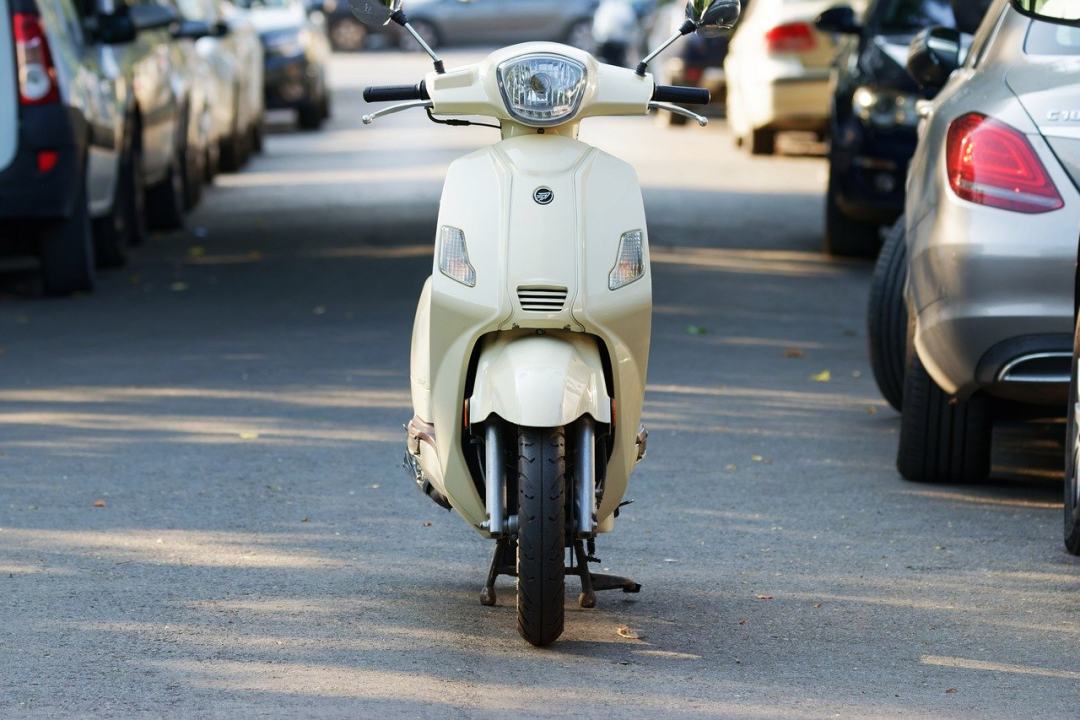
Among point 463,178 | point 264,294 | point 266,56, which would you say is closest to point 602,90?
point 463,178

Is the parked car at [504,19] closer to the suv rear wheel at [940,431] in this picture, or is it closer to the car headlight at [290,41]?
the car headlight at [290,41]

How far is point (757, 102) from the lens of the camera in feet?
58.5

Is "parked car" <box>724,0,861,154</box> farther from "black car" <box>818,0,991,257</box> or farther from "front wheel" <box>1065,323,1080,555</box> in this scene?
"front wheel" <box>1065,323,1080,555</box>

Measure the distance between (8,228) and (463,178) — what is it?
6.68 meters

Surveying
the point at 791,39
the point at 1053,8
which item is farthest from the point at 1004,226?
the point at 791,39

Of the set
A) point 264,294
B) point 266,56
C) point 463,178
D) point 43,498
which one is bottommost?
point 266,56

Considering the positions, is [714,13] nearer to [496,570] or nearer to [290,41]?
[496,570]

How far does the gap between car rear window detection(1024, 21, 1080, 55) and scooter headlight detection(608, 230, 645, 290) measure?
2.05 m

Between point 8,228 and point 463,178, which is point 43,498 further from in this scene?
point 8,228

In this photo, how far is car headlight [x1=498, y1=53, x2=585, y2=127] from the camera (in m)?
4.96

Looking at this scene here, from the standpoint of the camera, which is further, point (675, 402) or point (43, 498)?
point (675, 402)

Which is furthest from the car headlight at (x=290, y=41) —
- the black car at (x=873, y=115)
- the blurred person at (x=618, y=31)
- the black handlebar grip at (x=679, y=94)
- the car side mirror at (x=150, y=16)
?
the black handlebar grip at (x=679, y=94)

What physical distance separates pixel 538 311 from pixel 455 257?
0.88 ft

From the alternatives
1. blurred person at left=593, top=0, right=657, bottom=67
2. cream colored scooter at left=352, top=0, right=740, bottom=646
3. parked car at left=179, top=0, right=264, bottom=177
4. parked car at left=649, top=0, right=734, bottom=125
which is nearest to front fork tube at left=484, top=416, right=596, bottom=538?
cream colored scooter at left=352, top=0, right=740, bottom=646
